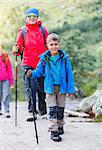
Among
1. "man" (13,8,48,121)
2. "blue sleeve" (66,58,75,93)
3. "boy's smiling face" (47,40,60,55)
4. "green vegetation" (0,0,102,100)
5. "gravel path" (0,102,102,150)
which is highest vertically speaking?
"green vegetation" (0,0,102,100)

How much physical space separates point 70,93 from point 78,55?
8996 mm

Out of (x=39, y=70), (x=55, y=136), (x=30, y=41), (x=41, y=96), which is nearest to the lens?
(x=55, y=136)

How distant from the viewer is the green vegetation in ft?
52.0

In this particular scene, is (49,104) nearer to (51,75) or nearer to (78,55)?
(51,75)

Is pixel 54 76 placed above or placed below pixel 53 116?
above

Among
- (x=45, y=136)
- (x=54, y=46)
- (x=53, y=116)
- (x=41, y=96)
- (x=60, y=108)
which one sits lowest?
(x=45, y=136)

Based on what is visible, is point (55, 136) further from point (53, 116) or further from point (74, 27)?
point (74, 27)

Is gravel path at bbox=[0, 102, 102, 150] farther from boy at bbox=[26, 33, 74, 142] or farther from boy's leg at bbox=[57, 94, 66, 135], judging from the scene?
boy at bbox=[26, 33, 74, 142]

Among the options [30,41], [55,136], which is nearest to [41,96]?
[30,41]

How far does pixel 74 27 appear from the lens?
24.5m

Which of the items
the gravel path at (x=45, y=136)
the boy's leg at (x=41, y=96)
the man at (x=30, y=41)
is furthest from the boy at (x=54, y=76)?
the boy's leg at (x=41, y=96)

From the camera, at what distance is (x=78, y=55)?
15.7 metres

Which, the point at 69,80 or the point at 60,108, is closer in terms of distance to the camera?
the point at 69,80

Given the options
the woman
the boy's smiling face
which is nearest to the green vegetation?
the woman
